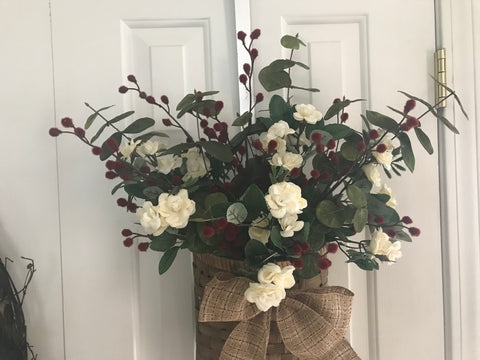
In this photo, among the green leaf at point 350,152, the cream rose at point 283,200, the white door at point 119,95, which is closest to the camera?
the cream rose at point 283,200

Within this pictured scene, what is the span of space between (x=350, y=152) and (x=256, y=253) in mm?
230

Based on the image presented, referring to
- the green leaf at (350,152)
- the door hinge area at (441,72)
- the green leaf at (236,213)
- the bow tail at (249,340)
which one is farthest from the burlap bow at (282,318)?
the door hinge area at (441,72)

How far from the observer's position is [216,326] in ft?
2.41

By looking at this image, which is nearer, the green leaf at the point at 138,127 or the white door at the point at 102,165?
the green leaf at the point at 138,127

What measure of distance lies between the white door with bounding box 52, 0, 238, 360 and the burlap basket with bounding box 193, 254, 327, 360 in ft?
0.51

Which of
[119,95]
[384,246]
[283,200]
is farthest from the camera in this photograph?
[119,95]

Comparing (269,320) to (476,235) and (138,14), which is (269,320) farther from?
(138,14)

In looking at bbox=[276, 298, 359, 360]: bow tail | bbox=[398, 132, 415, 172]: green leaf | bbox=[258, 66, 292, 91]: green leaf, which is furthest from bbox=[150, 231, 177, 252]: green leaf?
bbox=[398, 132, 415, 172]: green leaf

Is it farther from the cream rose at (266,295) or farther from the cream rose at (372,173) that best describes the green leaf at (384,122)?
the cream rose at (266,295)

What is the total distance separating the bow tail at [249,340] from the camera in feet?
2.19

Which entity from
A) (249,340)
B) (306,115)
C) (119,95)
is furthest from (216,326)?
(119,95)

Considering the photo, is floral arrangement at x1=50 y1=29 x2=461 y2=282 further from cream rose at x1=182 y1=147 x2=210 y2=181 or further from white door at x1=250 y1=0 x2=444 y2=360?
white door at x1=250 y1=0 x2=444 y2=360

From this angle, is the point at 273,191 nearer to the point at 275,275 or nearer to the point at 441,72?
the point at 275,275

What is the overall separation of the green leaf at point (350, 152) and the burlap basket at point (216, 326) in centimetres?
20
